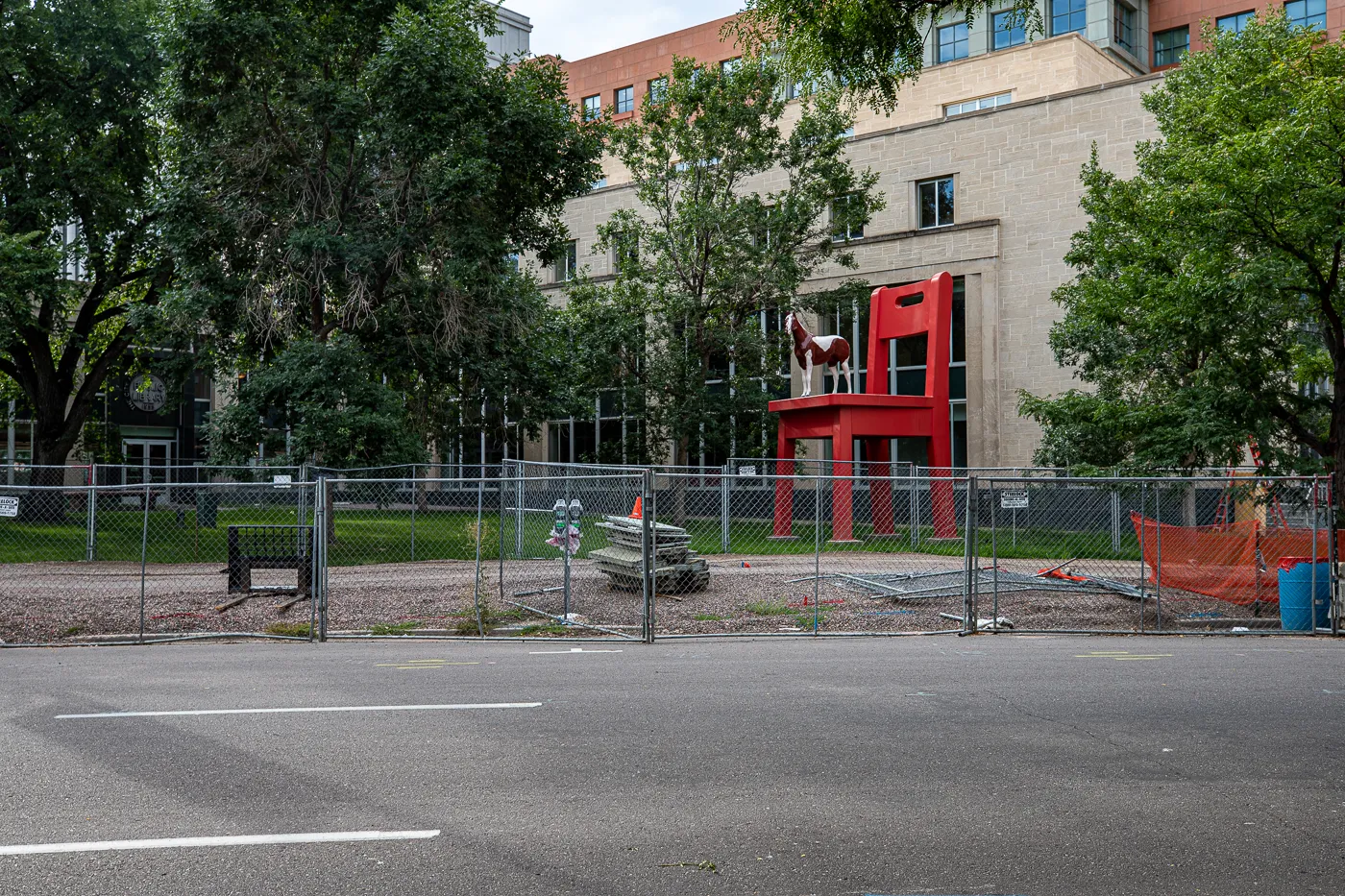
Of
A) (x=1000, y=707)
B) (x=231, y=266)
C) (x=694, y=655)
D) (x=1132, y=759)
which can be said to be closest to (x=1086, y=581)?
(x=694, y=655)

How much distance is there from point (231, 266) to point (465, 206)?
16.8 feet

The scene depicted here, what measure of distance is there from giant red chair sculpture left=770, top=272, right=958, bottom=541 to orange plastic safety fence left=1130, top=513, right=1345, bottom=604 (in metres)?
9.15

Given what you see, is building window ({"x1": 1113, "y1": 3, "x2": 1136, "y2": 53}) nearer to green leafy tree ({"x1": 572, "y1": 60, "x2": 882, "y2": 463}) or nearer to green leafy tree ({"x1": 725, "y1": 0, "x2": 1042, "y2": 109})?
green leafy tree ({"x1": 572, "y1": 60, "x2": 882, "y2": 463})

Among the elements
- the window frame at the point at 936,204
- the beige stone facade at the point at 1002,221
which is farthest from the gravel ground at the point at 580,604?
the window frame at the point at 936,204

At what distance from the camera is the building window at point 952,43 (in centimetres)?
4459

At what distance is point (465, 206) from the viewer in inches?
948

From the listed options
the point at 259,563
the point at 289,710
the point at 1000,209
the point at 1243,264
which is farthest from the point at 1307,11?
the point at 289,710

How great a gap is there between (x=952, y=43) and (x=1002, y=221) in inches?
522

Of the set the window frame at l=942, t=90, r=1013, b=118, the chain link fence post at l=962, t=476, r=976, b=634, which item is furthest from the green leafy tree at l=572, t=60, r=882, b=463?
the chain link fence post at l=962, t=476, r=976, b=634

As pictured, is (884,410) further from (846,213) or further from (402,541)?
(402,541)

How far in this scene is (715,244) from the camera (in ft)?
106

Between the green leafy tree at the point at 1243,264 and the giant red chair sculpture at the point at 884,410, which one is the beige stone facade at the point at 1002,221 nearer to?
the giant red chair sculpture at the point at 884,410

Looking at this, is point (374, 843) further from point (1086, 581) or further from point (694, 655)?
point (1086, 581)

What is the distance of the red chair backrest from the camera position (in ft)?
91.6
